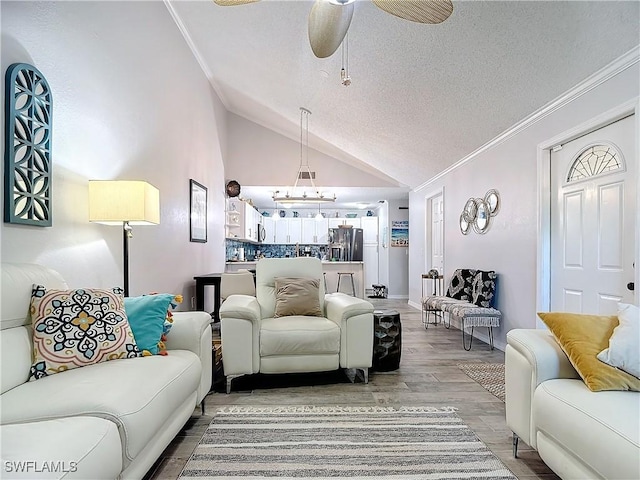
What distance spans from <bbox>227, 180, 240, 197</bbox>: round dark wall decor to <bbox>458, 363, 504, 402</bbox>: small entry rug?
16.5ft

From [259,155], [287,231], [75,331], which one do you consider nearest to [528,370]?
[75,331]

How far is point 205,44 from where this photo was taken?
16.0ft

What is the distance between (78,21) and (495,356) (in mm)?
4481

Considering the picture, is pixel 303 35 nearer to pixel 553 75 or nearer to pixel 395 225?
pixel 553 75

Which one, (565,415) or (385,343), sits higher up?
(565,415)

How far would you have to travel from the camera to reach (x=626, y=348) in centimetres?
163

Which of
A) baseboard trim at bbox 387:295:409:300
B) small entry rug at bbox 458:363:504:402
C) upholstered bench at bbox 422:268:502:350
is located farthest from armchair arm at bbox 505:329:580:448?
baseboard trim at bbox 387:295:409:300

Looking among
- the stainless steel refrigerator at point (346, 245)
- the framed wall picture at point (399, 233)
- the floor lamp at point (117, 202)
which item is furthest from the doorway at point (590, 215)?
the stainless steel refrigerator at point (346, 245)

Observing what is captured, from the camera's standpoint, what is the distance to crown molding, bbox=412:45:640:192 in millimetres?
2490

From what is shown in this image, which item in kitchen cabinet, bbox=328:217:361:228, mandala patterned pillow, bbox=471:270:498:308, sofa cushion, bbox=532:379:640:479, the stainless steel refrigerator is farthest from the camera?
kitchen cabinet, bbox=328:217:361:228

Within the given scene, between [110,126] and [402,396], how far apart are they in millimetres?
2976

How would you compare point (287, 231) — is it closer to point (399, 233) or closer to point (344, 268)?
point (399, 233)

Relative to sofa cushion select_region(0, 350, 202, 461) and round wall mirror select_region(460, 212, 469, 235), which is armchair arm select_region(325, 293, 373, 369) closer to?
sofa cushion select_region(0, 350, 202, 461)

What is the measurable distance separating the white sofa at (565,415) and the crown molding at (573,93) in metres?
1.89
